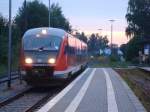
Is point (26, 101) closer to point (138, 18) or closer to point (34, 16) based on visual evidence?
point (34, 16)

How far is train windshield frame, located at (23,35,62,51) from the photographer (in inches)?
1081

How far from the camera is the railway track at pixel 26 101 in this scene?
19750mm

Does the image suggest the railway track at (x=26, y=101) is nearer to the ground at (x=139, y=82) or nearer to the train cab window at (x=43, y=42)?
the train cab window at (x=43, y=42)

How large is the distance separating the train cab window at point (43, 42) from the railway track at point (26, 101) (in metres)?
2.17

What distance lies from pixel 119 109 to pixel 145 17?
94.4 metres

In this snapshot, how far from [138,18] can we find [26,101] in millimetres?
88754

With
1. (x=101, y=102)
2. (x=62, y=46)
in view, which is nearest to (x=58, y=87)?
(x=62, y=46)

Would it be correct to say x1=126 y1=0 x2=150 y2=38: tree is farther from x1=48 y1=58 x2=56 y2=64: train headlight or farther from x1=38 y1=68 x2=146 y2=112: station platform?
x1=38 y1=68 x2=146 y2=112: station platform

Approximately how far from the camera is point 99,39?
627ft

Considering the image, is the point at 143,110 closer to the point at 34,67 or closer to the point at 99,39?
the point at 34,67

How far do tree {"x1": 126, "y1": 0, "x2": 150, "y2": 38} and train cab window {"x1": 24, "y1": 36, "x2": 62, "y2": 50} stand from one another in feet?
265

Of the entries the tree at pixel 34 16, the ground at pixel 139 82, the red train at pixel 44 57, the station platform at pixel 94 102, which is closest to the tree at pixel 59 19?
the tree at pixel 34 16

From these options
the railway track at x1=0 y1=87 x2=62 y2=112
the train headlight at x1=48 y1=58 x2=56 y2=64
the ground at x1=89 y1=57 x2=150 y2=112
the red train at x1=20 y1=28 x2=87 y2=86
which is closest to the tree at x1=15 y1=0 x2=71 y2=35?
the ground at x1=89 y1=57 x2=150 y2=112

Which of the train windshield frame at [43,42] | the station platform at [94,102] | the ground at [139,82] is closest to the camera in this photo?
the station platform at [94,102]
